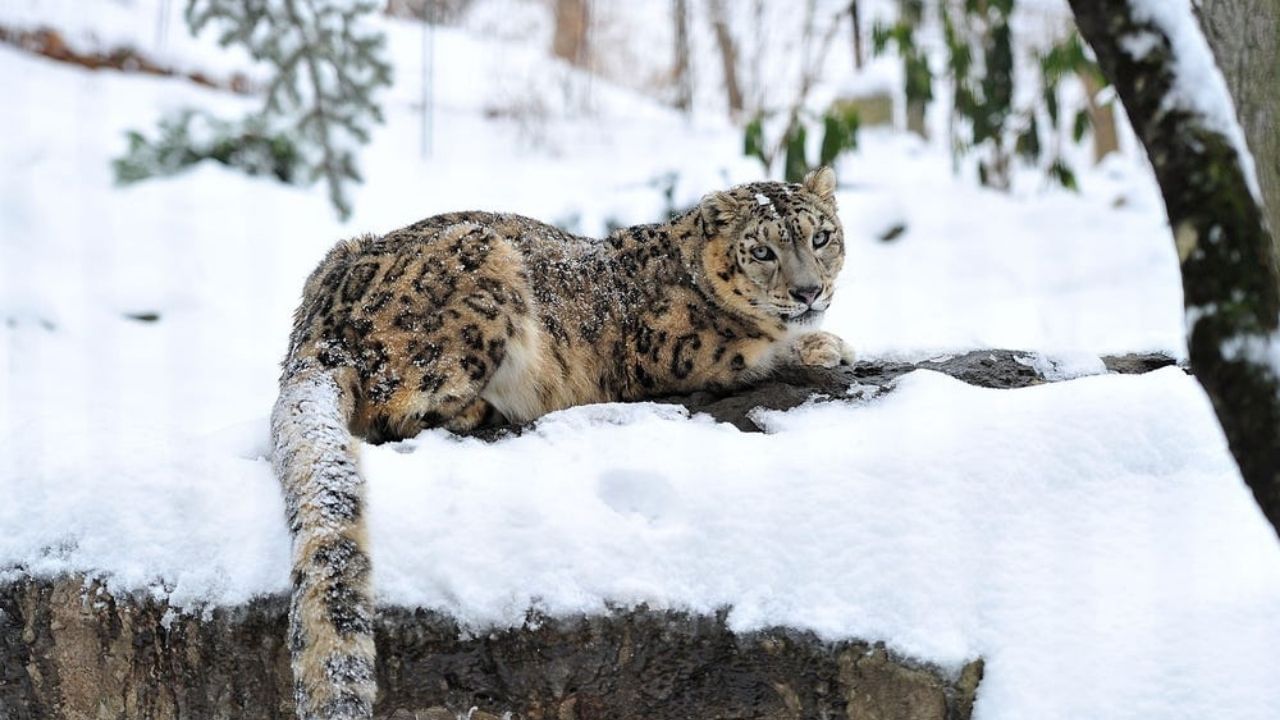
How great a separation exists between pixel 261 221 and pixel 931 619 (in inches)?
349

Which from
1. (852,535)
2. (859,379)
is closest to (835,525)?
(852,535)

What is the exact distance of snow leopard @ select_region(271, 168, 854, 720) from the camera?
16.3 ft

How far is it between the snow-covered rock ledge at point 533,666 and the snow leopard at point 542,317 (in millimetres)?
548

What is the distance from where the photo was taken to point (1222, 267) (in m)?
2.71

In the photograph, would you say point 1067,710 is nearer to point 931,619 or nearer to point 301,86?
point 931,619

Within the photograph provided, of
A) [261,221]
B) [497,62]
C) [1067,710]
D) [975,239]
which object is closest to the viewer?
[1067,710]

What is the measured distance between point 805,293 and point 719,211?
560mm

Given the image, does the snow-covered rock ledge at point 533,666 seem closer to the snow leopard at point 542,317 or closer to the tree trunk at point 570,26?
the snow leopard at point 542,317

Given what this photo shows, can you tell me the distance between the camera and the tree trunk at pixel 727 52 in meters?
19.9

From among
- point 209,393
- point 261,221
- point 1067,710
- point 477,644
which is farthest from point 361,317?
point 261,221

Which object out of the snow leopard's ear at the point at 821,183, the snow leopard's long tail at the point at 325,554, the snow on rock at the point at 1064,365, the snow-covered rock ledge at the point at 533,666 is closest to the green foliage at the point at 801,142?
the snow leopard's ear at the point at 821,183

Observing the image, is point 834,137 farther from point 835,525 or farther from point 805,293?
point 835,525

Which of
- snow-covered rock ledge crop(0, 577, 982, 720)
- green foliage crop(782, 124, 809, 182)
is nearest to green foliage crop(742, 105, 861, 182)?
green foliage crop(782, 124, 809, 182)

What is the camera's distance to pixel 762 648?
13.2ft
